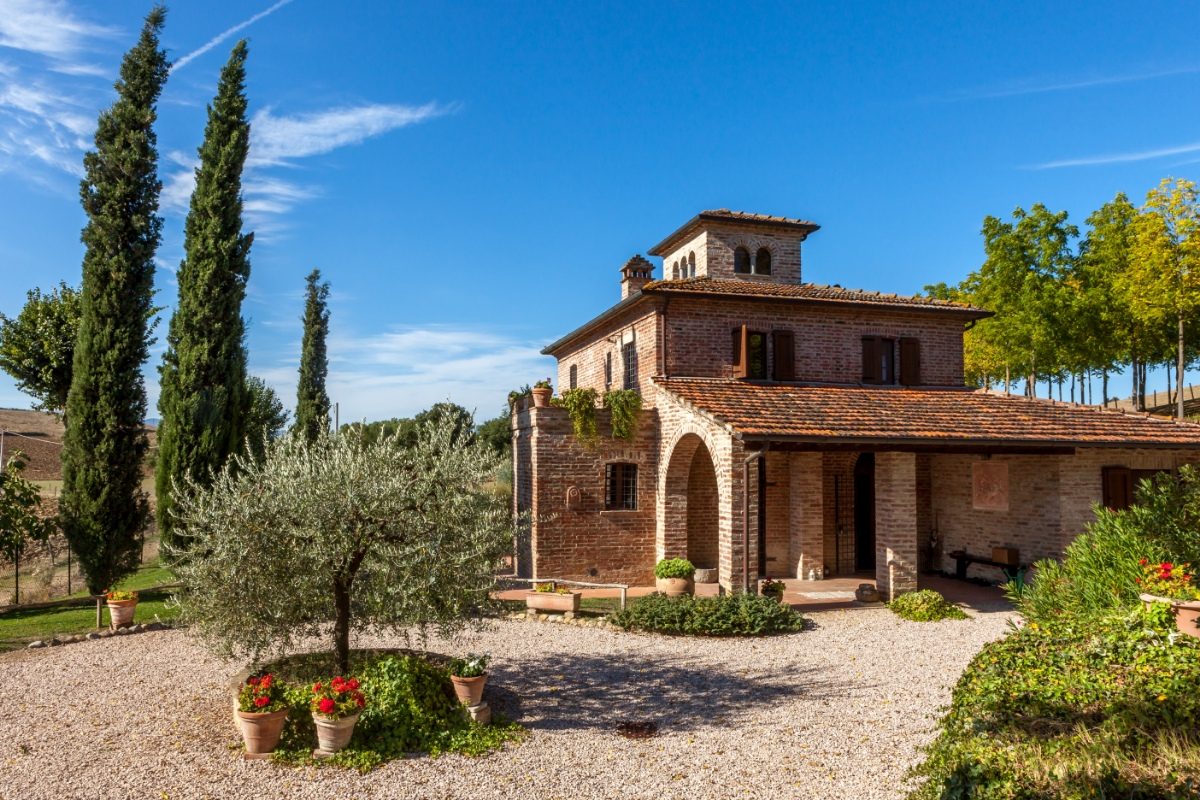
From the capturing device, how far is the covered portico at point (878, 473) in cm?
1384

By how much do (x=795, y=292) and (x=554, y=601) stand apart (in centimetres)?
1062

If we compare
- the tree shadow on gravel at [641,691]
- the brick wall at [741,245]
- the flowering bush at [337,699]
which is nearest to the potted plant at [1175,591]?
the tree shadow on gravel at [641,691]

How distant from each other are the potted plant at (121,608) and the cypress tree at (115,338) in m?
2.59

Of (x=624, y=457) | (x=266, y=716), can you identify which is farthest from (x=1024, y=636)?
(x=624, y=457)

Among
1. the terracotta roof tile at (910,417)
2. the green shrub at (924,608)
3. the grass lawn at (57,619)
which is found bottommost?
the grass lawn at (57,619)

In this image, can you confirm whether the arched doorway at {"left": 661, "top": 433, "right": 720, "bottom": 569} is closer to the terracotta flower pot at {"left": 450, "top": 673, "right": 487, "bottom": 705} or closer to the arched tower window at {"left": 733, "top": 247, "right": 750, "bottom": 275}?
the arched tower window at {"left": 733, "top": 247, "right": 750, "bottom": 275}

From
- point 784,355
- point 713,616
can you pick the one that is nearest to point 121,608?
point 713,616

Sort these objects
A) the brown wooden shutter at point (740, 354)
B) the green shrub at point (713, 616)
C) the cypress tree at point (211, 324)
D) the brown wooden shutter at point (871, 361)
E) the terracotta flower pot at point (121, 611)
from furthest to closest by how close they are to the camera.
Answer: the brown wooden shutter at point (871, 361) < the brown wooden shutter at point (740, 354) < the cypress tree at point (211, 324) < the terracotta flower pot at point (121, 611) < the green shrub at point (713, 616)

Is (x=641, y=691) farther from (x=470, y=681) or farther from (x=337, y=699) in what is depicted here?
(x=337, y=699)

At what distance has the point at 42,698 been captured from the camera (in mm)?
9242

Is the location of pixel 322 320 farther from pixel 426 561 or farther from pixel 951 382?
pixel 426 561

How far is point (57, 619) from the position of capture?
13.8 metres

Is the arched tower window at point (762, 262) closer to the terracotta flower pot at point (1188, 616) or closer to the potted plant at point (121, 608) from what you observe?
the terracotta flower pot at point (1188, 616)

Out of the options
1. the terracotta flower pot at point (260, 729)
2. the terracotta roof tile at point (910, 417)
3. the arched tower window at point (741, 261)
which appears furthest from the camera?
the arched tower window at point (741, 261)
